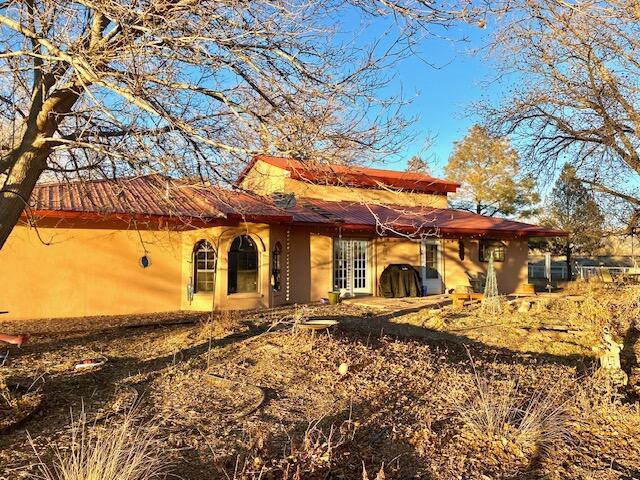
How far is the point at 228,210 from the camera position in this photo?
13.2m

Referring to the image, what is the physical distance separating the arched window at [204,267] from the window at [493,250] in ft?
37.6

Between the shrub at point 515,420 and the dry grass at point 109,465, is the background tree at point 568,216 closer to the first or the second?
the shrub at point 515,420

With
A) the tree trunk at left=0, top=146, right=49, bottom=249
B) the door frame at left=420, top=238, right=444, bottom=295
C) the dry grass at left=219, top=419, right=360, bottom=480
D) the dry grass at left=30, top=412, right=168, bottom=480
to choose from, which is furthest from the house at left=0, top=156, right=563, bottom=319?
the dry grass at left=30, top=412, right=168, bottom=480

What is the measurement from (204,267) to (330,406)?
391 inches

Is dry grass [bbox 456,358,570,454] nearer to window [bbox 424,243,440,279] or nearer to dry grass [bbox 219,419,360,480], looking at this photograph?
dry grass [bbox 219,419,360,480]

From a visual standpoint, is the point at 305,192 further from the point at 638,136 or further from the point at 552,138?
the point at 638,136

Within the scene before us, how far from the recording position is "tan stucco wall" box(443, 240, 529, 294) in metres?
19.7

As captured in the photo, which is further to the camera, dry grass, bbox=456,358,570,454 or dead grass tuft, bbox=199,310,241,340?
dead grass tuft, bbox=199,310,241,340

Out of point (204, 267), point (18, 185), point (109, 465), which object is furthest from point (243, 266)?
point (109, 465)

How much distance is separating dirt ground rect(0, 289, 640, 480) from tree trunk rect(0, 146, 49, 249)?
1.78m

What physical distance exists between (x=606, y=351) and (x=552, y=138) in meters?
9.08

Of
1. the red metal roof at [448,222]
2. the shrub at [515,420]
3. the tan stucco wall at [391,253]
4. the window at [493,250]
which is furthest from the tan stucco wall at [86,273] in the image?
the window at [493,250]

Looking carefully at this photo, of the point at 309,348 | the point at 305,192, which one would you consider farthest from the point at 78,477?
the point at 305,192

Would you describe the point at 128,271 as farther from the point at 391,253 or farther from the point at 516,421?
the point at 516,421
